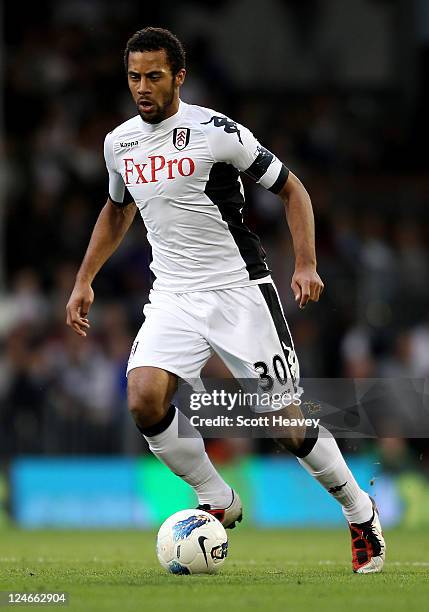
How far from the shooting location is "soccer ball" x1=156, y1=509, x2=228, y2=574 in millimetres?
7375

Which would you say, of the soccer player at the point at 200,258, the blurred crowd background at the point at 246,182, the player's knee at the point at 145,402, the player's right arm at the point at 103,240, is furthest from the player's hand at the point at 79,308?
the blurred crowd background at the point at 246,182

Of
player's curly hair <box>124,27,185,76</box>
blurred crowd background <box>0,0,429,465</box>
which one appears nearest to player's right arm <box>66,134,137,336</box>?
player's curly hair <box>124,27,185,76</box>

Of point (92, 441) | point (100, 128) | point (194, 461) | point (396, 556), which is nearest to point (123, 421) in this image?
point (92, 441)

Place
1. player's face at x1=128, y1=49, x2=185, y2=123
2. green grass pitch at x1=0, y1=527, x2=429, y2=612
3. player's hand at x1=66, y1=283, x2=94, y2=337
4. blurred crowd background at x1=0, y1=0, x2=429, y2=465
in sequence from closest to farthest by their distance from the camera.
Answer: green grass pitch at x1=0, y1=527, x2=429, y2=612 → player's face at x1=128, y1=49, x2=185, y2=123 → player's hand at x1=66, y1=283, x2=94, y2=337 → blurred crowd background at x1=0, y1=0, x2=429, y2=465

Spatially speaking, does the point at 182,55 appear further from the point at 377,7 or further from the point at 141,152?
the point at 377,7

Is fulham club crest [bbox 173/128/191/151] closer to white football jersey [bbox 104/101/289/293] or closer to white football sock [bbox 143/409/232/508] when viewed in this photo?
white football jersey [bbox 104/101/289/293]

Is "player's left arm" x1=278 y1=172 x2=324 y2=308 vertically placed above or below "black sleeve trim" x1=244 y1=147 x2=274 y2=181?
below

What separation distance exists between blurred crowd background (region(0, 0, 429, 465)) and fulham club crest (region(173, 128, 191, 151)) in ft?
24.6

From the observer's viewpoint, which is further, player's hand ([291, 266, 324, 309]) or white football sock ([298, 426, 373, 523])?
white football sock ([298, 426, 373, 523])

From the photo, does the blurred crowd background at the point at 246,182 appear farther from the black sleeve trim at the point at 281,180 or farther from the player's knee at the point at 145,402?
the player's knee at the point at 145,402

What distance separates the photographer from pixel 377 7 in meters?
22.2

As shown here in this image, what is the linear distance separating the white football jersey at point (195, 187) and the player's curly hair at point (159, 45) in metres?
0.29

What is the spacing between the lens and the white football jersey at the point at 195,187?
25.0 ft

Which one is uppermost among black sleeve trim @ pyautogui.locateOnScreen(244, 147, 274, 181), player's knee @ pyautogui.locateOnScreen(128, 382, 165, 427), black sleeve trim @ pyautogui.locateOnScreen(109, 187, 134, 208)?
black sleeve trim @ pyautogui.locateOnScreen(244, 147, 274, 181)
